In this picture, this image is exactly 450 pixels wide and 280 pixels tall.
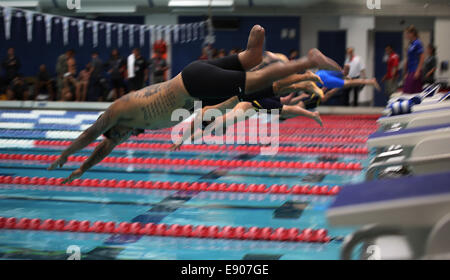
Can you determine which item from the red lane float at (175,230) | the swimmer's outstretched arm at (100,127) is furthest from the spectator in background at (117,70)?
the swimmer's outstretched arm at (100,127)

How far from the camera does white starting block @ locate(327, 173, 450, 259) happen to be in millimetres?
2033

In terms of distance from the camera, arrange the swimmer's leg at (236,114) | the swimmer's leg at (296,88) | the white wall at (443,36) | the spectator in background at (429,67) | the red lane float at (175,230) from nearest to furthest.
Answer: the red lane float at (175,230) → the swimmer's leg at (296,88) → the swimmer's leg at (236,114) → the spectator in background at (429,67) → the white wall at (443,36)

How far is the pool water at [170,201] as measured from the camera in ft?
14.1

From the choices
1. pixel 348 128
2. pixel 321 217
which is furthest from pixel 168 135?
pixel 321 217

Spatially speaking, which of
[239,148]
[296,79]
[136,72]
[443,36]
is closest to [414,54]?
[239,148]

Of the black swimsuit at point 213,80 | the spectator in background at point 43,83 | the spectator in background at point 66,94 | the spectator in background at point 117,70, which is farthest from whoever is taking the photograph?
the spectator in background at point 43,83

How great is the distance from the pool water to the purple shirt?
57.5 inches

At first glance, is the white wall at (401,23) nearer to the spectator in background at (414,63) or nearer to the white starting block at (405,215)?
the spectator in background at (414,63)

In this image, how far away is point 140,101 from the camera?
461 centimetres

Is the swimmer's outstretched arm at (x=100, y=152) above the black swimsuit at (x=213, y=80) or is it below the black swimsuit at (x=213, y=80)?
below

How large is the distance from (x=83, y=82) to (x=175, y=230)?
12741 mm

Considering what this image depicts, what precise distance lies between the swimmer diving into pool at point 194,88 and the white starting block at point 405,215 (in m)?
1.86
